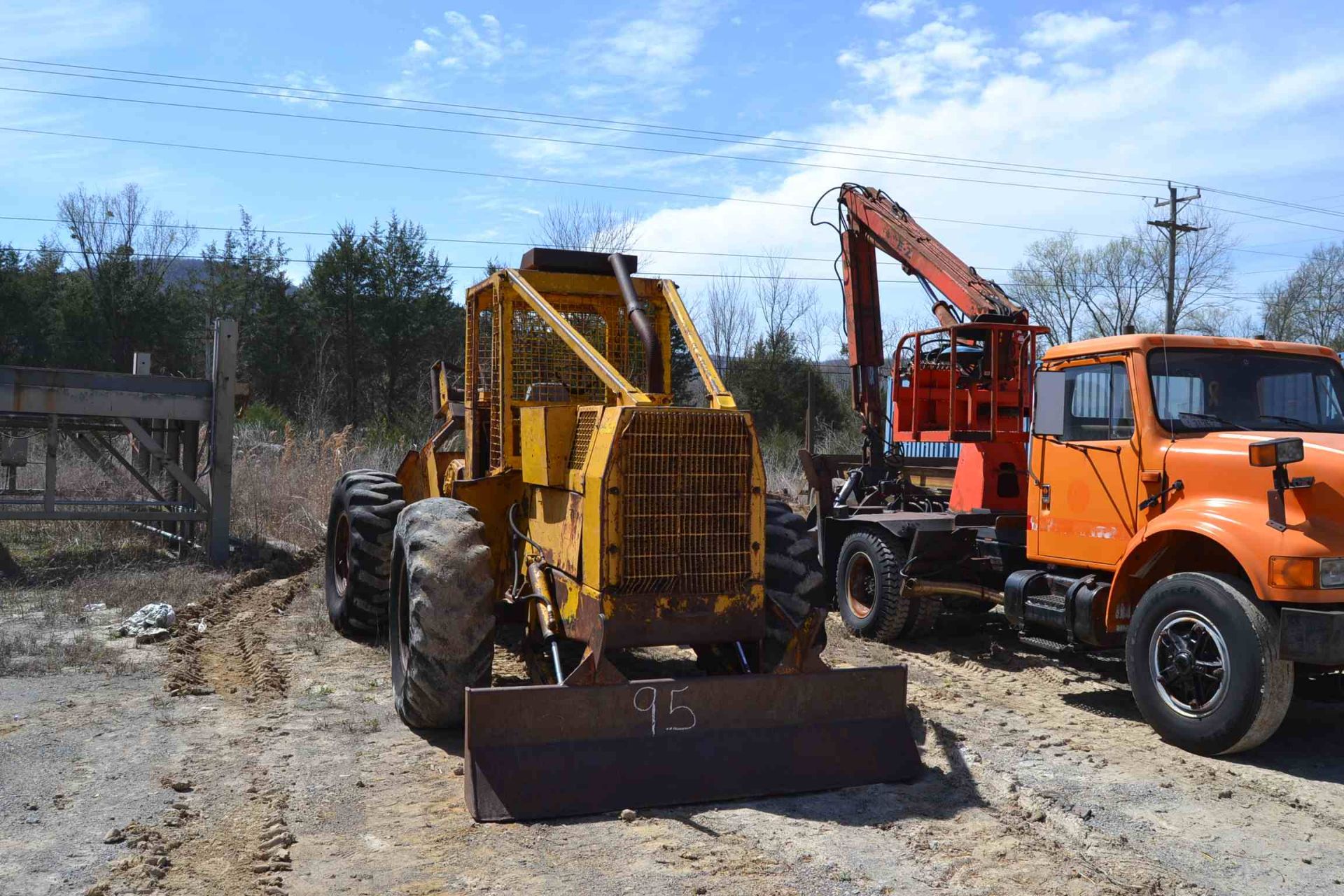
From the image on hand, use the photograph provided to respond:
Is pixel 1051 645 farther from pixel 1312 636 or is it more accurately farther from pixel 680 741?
pixel 680 741

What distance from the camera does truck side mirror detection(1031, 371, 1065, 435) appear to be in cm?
725

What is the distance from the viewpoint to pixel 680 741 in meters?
5.00

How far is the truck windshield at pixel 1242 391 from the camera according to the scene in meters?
6.74

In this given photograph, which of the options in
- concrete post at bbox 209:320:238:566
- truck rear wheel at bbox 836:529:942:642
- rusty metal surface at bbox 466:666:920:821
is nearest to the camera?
rusty metal surface at bbox 466:666:920:821

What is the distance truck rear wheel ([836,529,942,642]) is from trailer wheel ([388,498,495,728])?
168 inches

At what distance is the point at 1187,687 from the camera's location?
603 centimetres

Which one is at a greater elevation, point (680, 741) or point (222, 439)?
point (222, 439)

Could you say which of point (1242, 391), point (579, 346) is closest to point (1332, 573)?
point (1242, 391)

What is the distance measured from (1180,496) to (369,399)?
2905 centimetres

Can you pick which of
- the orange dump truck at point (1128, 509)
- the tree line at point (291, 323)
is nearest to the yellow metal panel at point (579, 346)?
the orange dump truck at point (1128, 509)

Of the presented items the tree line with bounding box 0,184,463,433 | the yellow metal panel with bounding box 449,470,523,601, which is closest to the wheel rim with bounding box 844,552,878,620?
the yellow metal panel with bounding box 449,470,523,601

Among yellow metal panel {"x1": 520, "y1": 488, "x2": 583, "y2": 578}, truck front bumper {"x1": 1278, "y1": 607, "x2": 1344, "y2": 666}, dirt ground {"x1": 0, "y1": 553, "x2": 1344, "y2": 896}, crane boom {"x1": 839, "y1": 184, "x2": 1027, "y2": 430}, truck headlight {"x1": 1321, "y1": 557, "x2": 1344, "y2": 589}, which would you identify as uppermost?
crane boom {"x1": 839, "y1": 184, "x2": 1027, "y2": 430}

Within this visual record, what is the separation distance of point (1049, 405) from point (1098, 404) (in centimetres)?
31

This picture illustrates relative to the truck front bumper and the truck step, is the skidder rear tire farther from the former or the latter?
the truck front bumper
